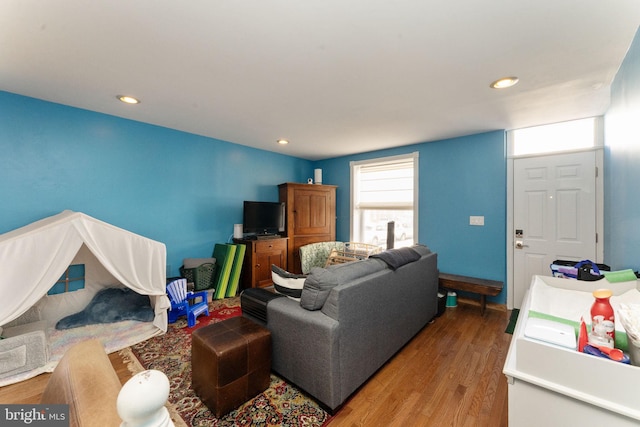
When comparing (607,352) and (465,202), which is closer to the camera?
(607,352)

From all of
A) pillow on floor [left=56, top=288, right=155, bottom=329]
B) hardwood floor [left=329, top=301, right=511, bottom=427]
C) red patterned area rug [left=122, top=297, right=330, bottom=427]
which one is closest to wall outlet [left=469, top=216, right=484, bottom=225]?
hardwood floor [left=329, top=301, right=511, bottom=427]

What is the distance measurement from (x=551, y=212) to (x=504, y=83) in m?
1.97

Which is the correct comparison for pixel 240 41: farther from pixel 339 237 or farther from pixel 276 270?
pixel 339 237

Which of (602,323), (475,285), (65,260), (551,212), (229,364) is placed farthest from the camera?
(475,285)

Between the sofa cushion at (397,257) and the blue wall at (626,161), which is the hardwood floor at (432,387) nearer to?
the sofa cushion at (397,257)

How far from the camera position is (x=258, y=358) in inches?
71.4

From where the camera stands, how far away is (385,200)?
4789mm

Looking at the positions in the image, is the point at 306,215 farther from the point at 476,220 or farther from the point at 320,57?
the point at 320,57

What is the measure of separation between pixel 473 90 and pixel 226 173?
139 inches

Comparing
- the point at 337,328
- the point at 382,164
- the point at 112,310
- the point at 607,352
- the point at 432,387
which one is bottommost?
the point at 432,387

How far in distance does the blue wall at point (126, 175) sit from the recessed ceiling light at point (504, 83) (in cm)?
360

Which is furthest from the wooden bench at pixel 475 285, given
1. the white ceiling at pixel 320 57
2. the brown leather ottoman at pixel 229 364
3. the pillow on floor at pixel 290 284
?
the brown leather ottoman at pixel 229 364

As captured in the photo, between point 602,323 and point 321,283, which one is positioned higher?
point 602,323

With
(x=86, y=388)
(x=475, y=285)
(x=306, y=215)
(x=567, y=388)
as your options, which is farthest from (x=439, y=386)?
(x=306, y=215)
